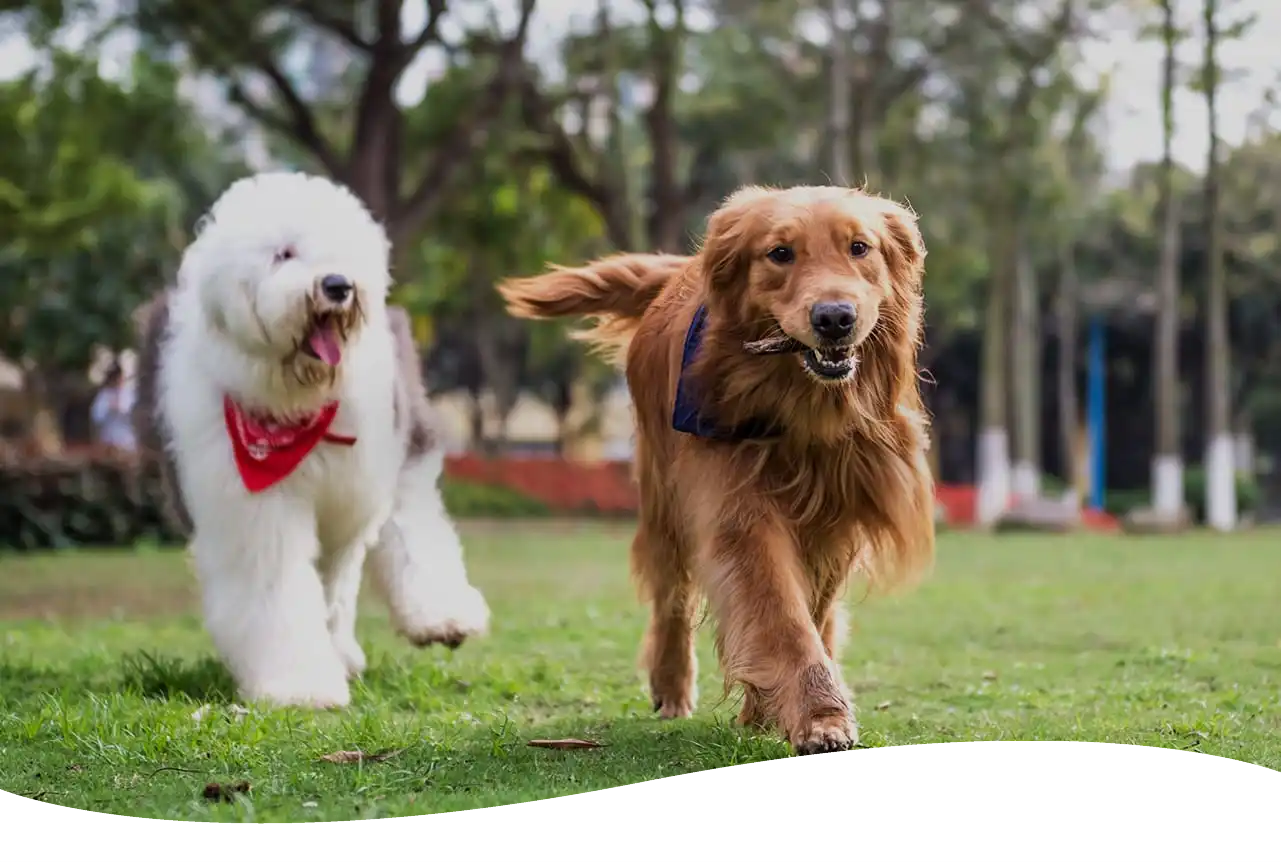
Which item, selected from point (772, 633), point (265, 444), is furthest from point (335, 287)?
point (772, 633)

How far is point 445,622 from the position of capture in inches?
268

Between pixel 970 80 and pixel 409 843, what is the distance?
85.7ft

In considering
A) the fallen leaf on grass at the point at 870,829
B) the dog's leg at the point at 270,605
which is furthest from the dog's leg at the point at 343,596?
the fallen leaf on grass at the point at 870,829

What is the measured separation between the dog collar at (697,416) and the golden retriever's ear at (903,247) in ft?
2.09

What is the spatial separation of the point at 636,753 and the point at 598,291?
2.10m

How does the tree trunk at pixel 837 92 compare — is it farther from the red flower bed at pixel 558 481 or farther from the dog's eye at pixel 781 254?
the dog's eye at pixel 781 254

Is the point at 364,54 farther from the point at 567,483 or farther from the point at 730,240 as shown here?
the point at 730,240

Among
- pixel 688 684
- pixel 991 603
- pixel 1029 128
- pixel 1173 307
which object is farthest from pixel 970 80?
pixel 688 684

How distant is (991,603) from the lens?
11.4m

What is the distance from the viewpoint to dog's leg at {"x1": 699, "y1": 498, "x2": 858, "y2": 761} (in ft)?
15.2

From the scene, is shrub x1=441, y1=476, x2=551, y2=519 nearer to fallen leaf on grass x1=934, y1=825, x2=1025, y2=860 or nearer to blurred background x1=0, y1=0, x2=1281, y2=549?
blurred background x1=0, y1=0, x2=1281, y2=549

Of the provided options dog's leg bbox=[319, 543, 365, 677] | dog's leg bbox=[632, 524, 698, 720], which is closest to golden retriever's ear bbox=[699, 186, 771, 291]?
dog's leg bbox=[632, 524, 698, 720]

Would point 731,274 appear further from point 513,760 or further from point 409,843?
point 409,843

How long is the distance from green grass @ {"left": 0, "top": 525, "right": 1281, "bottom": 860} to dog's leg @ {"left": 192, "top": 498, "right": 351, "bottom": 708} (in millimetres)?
169
